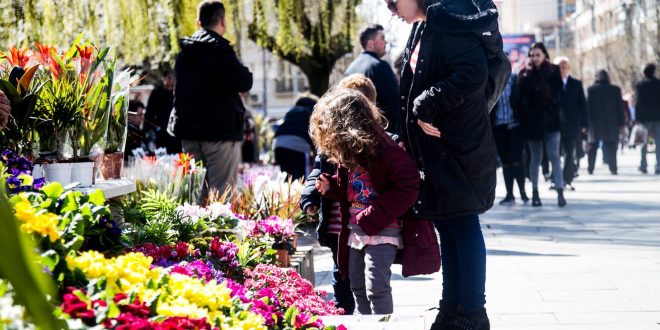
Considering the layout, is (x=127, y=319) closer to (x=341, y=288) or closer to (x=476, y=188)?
(x=476, y=188)

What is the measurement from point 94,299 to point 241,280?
79.6 inches

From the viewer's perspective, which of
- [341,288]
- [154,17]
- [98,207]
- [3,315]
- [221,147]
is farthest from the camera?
[154,17]

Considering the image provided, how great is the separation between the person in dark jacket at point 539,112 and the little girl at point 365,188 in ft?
26.1

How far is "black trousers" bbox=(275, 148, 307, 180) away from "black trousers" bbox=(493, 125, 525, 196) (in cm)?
288

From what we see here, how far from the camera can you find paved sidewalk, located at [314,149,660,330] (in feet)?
17.4

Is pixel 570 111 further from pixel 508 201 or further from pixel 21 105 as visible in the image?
pixel 21 105

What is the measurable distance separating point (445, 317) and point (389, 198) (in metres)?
0.64

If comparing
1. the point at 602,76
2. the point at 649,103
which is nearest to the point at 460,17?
the point at 649,103

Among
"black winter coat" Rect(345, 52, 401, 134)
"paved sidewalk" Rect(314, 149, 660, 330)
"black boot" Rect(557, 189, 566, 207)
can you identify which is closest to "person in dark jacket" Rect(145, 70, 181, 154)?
"paved sidewalk" Rect(314, 149, 660, 330)

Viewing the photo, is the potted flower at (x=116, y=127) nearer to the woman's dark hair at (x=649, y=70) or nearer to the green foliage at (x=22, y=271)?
the green foliage at (x=22, y=271)

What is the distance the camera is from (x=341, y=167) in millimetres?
4977

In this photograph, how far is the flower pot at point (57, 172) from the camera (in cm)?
478

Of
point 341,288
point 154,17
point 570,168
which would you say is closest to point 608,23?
point 570,168

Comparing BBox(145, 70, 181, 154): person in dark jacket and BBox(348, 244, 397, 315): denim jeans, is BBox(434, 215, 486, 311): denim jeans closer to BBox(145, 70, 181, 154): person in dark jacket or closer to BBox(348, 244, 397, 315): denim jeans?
BBox(348, 244, 397, 315): denim jeans
